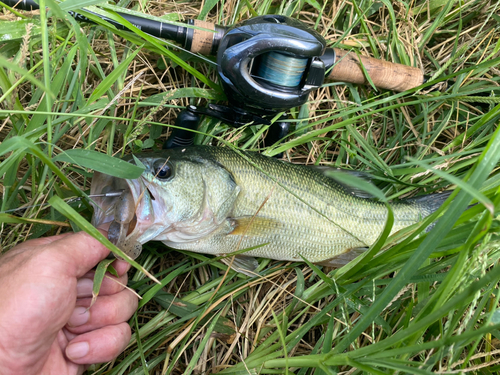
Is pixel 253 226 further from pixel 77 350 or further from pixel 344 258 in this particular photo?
pixel 77 350

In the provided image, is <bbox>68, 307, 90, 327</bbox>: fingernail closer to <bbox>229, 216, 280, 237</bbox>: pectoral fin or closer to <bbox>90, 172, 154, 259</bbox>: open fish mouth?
<bbox>90, 172, 154, 259</bbox>: open fish mouth

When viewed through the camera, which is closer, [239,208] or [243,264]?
[239,208]

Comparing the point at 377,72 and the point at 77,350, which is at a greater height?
the point at 377,72

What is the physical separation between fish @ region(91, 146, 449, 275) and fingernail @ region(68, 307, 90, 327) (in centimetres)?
59

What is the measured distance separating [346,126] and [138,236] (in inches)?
74.9

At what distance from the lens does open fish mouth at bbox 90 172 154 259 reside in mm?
1991

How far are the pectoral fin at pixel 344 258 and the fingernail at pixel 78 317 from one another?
1.73 metres

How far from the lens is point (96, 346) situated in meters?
2.12

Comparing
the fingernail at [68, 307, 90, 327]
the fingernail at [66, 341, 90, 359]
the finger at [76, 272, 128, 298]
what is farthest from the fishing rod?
the fingernail at [66, 341, 90, 359]

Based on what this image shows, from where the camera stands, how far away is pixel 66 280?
71.3 inches

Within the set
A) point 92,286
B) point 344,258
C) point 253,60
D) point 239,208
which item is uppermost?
point 253,60

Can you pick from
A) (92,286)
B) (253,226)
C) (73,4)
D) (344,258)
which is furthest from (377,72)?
(92,286)

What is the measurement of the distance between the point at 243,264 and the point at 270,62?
1.51 metres

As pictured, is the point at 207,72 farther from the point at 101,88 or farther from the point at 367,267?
the point at 367,267
